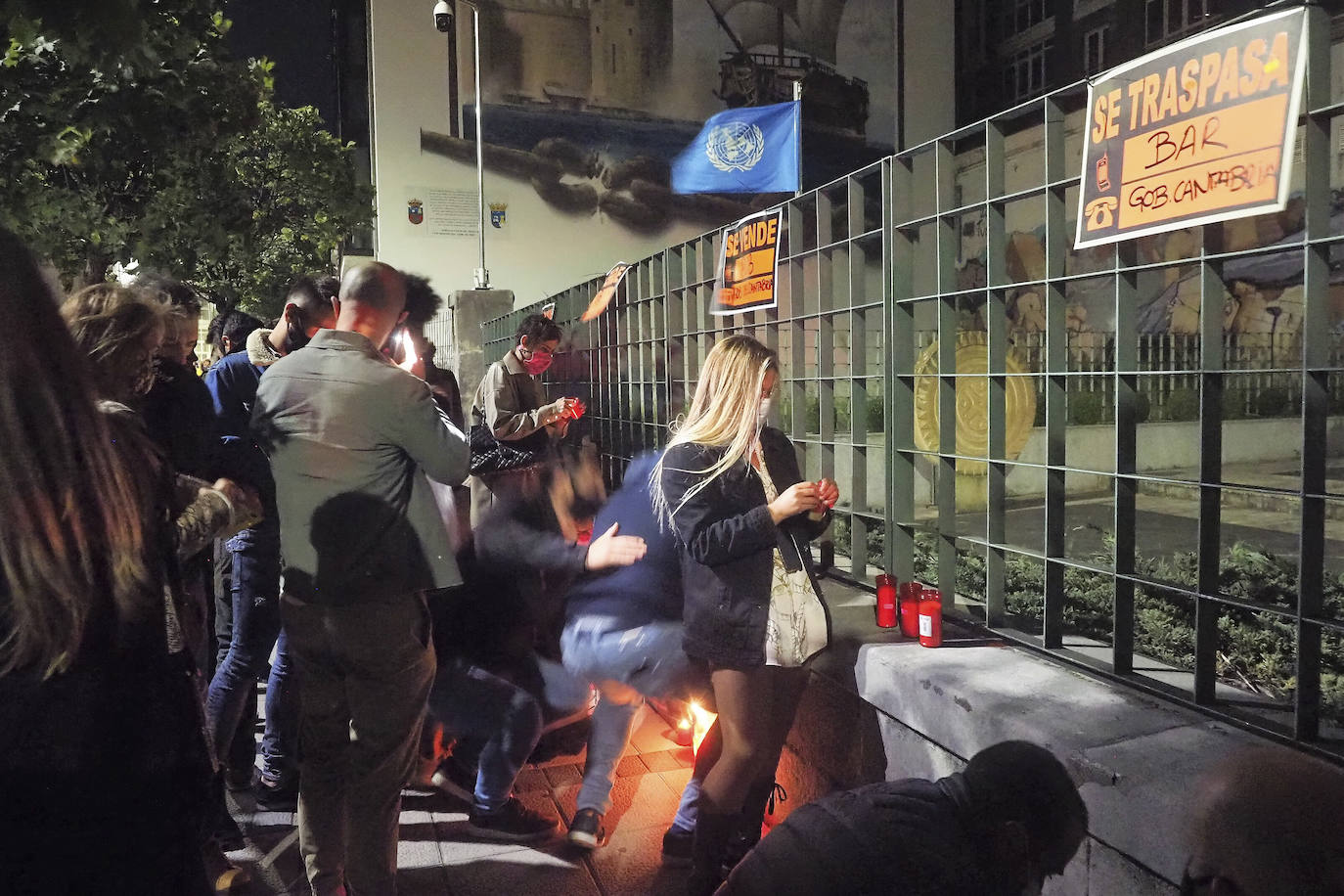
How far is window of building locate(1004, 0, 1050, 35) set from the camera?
92.1 feet

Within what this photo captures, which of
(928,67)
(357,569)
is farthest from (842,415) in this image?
(928,67)

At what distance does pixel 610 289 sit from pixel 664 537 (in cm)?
413

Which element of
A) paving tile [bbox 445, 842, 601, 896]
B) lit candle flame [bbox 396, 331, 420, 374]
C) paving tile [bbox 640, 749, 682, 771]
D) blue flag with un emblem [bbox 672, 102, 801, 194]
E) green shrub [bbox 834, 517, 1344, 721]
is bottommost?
paving tile [bbox 445, 842, 601, 896]

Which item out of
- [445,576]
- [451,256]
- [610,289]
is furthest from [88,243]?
[451,256]

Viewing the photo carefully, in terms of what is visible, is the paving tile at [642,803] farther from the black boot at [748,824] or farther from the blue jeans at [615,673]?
the black boot at [748,824]

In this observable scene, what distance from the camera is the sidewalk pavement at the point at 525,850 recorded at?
3.24 meters

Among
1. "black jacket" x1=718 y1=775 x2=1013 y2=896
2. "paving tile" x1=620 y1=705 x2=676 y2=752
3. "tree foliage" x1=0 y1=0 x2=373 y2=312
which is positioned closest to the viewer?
"black jacket" x1=718 y1=775 x2=1013 y2=896

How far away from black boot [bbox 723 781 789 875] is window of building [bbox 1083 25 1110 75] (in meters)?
26.7

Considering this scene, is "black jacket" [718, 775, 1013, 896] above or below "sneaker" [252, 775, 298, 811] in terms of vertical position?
above

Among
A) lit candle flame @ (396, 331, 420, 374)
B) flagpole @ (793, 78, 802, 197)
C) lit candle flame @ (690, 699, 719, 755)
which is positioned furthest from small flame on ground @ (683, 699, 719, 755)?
flagpole @ (793, 78, 802, 197)

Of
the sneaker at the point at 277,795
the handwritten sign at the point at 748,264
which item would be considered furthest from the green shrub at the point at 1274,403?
the sneaker at the point at 277,795

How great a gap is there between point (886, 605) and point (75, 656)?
3013 millimetres

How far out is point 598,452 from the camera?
8.47m

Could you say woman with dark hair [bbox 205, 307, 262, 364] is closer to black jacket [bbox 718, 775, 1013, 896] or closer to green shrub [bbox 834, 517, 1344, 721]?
green shrub [bbox 834, 517, 1344, 721]
